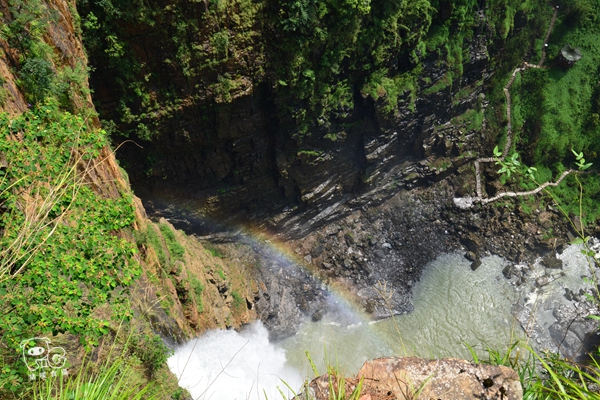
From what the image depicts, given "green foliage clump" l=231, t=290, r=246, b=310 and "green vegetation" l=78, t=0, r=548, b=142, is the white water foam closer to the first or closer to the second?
"green foliage clump" l=231, t=290, r=246, b=310

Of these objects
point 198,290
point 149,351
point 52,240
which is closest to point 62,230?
point 52,240

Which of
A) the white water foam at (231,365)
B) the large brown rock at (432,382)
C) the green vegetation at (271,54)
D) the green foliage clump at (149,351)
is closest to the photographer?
the large brown rock at (432,382)

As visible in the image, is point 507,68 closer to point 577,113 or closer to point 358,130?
point 577,113

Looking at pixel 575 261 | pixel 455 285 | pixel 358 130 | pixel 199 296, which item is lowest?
pixel 575 261

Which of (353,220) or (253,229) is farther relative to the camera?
(353,220)

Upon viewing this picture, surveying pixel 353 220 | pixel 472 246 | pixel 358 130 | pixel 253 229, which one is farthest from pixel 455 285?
pixel 253 229
